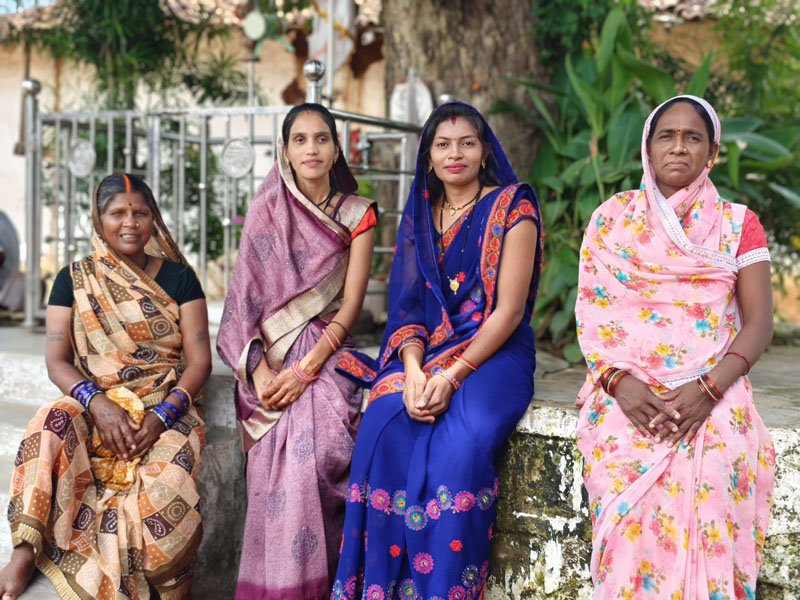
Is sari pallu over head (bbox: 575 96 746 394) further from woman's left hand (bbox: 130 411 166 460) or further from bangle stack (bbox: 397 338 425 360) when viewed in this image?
woman's left hand (bbox: 130 411 166 460)

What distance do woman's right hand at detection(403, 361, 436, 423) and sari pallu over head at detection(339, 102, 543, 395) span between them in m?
0.10

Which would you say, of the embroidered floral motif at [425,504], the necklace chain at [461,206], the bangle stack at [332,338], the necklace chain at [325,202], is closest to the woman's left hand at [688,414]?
the embroidered floral motif at [425,504]

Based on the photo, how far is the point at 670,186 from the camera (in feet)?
8.99

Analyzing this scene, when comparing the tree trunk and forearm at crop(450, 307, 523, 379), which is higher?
the tree trunk

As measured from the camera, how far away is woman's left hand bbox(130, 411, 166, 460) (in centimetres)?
290

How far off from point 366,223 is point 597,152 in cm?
177

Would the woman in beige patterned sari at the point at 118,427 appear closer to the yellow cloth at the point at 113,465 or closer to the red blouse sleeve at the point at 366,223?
the yellow cloth at the point at 113,465

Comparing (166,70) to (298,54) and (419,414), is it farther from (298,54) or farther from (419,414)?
(419,414)

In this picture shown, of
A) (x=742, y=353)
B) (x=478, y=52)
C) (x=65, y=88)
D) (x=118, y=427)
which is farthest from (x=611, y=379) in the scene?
(x=65, y=88)

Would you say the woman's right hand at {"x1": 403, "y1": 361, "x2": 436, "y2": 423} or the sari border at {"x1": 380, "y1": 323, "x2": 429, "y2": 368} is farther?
the sari border at {"x1": 380, "y1": 323, "x2": 429, "y2": 368}

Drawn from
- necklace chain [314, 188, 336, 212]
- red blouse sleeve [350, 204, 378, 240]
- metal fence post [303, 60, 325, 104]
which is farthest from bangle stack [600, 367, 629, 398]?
metal fence post [303, 60, 325, 104]

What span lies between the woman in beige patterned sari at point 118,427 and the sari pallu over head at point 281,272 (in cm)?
15

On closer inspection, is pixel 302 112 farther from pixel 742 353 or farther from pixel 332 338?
pixel 742 353

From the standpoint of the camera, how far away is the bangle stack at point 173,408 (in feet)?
9.75
